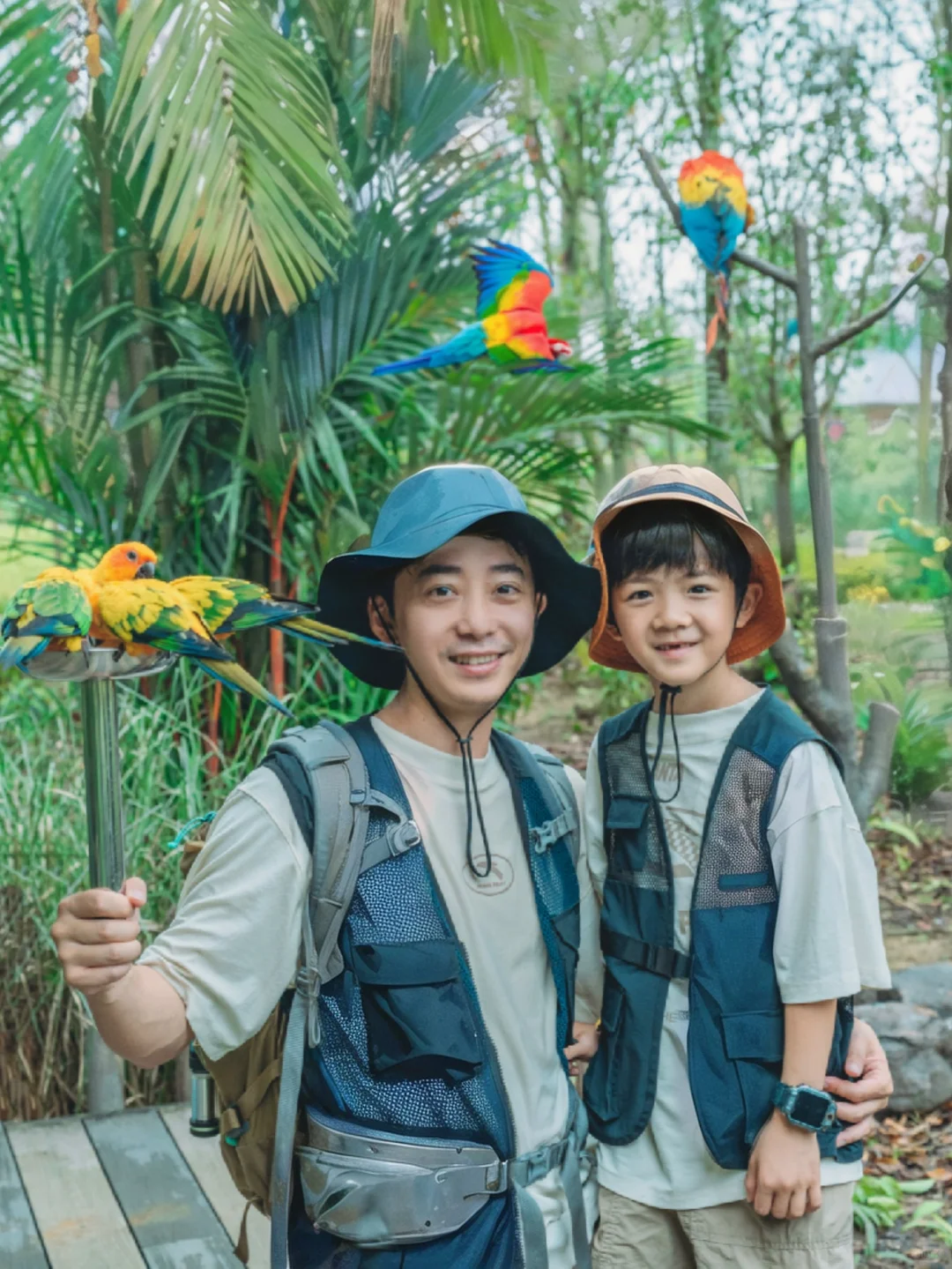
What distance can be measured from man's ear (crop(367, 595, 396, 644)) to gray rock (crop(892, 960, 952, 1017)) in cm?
279

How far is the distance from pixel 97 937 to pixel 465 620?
58cm

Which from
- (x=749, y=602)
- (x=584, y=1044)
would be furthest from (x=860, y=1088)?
(x=749, y=602)

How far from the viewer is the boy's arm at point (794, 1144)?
4.85 feet

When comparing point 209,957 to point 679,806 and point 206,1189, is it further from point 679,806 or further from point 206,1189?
point 206,1189

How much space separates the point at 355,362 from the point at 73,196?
1175mm

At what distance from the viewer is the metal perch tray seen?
3.53ft

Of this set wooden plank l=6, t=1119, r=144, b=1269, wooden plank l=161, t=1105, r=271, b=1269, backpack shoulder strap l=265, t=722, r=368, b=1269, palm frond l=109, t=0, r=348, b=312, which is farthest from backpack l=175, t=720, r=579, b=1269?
palm frond l=109, t=0, r=348, b=312

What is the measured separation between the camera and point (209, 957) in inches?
53.6

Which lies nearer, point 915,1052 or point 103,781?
point 103,781

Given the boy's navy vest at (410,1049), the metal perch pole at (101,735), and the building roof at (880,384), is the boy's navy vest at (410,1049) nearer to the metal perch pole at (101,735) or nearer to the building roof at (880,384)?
the metal perch pole at (101,735)

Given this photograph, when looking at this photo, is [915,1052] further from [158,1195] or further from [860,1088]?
[860,1088]

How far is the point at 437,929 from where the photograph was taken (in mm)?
1462

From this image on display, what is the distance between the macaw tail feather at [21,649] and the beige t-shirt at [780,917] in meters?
0.88

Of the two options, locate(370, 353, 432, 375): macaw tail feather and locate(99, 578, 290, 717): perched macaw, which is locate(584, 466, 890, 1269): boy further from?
locate(370, 353, 432, 375): macaw tail feather
